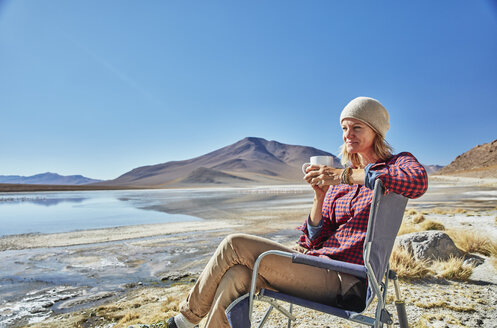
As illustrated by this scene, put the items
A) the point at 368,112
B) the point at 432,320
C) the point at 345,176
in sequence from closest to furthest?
the point at 345,176, the point at 368,112, the point at 432,320

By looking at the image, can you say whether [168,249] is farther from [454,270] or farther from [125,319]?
[454,270]

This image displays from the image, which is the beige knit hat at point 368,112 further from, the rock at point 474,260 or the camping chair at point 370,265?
the rock at point 474,260

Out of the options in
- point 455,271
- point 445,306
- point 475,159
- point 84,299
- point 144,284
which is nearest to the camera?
point 445,306

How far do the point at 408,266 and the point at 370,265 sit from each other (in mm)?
2472

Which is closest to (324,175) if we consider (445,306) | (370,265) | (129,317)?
(370,265)

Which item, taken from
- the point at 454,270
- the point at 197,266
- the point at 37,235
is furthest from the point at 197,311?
the point at 37,235

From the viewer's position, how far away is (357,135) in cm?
172

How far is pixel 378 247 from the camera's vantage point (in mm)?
1426

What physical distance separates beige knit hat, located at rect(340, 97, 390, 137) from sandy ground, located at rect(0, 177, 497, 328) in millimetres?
1533

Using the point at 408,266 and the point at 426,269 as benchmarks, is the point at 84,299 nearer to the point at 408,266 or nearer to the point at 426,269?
the point at 408,266

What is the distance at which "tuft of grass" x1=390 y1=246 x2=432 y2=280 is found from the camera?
3.34 meters

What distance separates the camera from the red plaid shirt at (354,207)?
1.36 m

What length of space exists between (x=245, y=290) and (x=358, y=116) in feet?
3.43

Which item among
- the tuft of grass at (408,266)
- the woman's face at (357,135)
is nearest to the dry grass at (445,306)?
the tuft of grass at (408,266)
